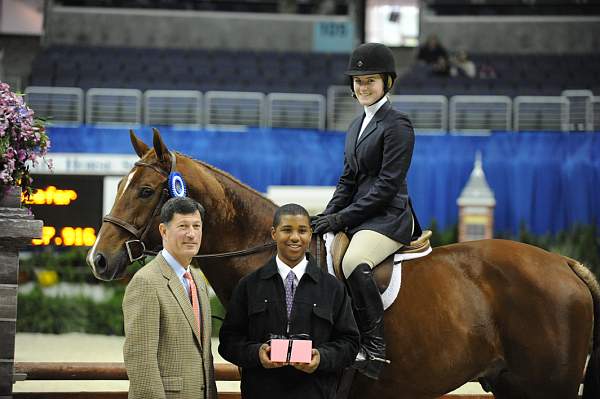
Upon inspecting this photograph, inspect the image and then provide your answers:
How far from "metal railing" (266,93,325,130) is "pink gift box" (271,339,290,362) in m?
9.92

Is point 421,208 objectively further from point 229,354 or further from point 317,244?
point 229,354

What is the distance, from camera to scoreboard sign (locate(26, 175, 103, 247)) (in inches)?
383

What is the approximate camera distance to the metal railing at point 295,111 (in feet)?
41.8

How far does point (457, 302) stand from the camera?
3891 mm

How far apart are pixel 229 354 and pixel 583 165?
9.63 metres

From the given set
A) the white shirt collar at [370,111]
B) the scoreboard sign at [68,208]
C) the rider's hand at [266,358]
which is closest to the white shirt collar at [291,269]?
the rider's hand at [266,358]

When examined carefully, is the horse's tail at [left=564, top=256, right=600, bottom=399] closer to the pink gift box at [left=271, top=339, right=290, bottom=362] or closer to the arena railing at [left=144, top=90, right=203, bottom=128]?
the pink gift box at [left=271, top=339, right=290, bottom=362]

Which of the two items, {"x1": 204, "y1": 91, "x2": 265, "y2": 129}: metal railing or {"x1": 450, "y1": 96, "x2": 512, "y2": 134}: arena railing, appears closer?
{"x1": 450, "y1": 96, "x2": 512, "y2": 134}: arena railing

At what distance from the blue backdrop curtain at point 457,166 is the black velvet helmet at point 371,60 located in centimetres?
763

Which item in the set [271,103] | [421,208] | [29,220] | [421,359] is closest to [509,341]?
[421,359]

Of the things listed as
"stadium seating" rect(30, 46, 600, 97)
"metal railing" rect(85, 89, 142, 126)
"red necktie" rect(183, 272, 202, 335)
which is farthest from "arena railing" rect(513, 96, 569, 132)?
"red necktie" rect(183, 272, 202, 335)

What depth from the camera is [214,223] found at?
3.71m

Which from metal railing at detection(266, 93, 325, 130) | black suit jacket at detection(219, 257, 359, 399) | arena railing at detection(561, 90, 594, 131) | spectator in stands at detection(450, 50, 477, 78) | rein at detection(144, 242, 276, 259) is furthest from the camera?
spectator in stands at detection(450, 50, 477, 78)

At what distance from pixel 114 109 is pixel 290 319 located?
10.5 metres
